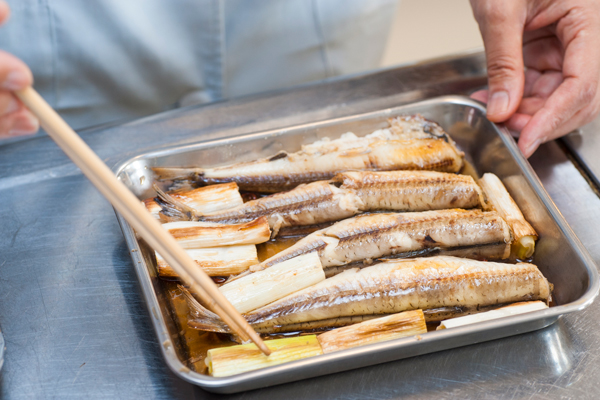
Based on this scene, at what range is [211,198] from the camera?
7.02 feet

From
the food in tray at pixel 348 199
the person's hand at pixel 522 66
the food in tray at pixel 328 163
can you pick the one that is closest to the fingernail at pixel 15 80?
the food in tray at pixel 348 199

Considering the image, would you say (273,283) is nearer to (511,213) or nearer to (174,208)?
(174,208)

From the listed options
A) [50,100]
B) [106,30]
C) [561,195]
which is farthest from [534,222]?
[50,100]

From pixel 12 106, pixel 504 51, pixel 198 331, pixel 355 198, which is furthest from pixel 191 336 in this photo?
pixel 504 51

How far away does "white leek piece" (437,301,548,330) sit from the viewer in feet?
5.38

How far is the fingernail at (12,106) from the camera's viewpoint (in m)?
1.07

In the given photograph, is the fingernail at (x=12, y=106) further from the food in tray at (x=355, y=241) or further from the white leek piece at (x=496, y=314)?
the white leek piece at (x=496, y=314)

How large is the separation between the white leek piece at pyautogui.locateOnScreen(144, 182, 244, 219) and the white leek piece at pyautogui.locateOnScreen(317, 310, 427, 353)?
797 millimetres

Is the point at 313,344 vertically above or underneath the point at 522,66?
underneath

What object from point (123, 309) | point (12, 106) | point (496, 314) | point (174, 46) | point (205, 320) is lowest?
point (123, 309)

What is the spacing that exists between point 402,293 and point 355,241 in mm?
305

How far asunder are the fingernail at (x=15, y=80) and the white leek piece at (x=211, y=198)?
113cm

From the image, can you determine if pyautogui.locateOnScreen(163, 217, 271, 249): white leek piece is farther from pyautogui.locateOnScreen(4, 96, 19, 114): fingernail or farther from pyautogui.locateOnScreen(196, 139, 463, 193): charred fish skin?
pyautogui.locateOnScreen(4, 96, 19, 114): fingernail

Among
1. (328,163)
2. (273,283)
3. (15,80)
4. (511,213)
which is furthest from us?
(328,163)
